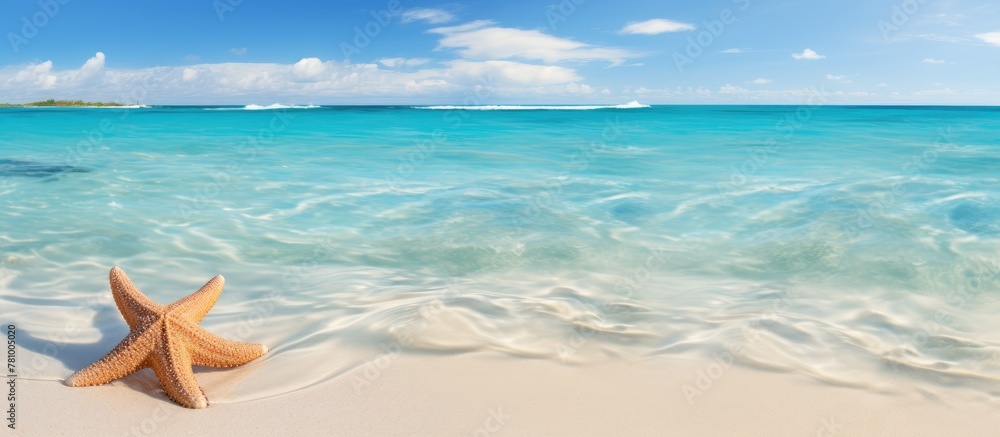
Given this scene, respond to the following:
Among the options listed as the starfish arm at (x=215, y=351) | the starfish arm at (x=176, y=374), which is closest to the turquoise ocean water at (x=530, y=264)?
the starfish arm at (x=215, y=351)

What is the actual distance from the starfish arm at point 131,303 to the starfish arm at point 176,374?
212 mm

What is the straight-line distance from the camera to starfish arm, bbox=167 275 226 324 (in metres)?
3.74

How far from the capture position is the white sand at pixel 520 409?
3430 millimetres

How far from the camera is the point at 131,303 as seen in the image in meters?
3.77

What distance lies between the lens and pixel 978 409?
3770 millimetres

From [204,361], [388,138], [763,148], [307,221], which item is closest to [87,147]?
[388,138]

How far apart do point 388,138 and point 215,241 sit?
1893 cm

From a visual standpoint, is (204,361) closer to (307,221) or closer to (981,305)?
(307,221)

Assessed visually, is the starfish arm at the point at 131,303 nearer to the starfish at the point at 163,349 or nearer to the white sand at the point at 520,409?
the starfish at the point at 163,349

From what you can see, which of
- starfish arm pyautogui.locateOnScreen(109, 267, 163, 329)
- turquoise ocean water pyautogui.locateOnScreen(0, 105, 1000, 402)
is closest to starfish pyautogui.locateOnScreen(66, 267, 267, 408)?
starfish arm pyautogui.locateOnScreen(109, 267, 163, 329)

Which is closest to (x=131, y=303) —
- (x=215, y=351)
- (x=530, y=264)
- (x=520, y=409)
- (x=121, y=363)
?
(x=121, y=363)

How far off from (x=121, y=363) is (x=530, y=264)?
4327mm

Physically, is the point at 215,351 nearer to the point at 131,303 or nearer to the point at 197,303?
the point at 197,303

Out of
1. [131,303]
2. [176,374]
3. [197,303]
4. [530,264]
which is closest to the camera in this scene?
[176,374]
